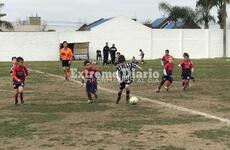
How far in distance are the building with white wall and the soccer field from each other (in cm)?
3442

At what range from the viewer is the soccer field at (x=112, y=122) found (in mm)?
8852

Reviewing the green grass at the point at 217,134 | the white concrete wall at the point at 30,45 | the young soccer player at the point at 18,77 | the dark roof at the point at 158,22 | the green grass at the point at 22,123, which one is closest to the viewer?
the green grass at the point at 217,134

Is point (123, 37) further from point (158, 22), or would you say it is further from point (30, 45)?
point (158, 22)

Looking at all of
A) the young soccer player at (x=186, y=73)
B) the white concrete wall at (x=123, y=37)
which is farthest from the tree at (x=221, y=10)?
the young soccer player at (x=186, y=73)

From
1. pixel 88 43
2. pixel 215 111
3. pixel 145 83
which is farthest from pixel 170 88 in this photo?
pixel 88 43

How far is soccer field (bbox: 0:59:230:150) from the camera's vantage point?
885 cm

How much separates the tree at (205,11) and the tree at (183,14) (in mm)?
644

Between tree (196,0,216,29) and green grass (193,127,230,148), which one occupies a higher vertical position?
tree (196,0,216,29)

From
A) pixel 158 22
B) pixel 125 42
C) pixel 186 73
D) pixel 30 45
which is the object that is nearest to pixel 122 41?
pixel 125 42

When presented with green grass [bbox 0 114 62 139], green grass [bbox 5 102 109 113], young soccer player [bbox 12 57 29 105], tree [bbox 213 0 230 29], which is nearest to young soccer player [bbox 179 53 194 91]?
green grass [bbox 5 102 109 113]

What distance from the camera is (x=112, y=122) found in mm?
11141

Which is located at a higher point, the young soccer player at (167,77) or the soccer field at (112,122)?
the young soccer player at (167,77)

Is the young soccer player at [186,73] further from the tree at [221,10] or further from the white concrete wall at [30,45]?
the tree at [221,10]

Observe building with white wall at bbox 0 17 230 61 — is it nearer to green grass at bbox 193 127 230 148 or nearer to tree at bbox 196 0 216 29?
tree at bbox 196 0 216 29
